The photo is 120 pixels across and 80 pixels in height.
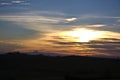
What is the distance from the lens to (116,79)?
126 feet

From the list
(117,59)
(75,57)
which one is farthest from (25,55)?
(117,59)

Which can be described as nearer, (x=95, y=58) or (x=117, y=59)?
(x=117, y=59)

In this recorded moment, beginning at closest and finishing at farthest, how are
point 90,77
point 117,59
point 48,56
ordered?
point 90,77 → point 117,59 → point 48,56

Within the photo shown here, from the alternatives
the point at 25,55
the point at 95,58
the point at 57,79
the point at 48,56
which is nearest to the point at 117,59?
the point at 95,58

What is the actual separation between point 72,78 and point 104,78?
13.7ft

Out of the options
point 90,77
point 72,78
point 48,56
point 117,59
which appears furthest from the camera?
point 48,56

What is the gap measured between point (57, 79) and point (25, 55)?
1667 inches

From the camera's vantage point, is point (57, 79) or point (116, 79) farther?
point (57, 79)

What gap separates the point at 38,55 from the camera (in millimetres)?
80750

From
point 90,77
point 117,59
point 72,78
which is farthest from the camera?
point 117,59

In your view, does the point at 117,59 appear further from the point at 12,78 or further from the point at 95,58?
the point at 12,78

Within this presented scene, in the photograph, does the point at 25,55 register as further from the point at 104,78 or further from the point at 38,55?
the point at 104,78

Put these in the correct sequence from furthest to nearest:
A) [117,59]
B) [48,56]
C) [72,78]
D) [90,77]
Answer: [48,56] → [117,59] → [90,77] → [72,78]

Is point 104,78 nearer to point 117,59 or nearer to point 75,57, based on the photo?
point 117,59
